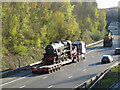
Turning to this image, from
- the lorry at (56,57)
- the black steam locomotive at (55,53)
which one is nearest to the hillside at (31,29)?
the black steam locomotive at (55,53)

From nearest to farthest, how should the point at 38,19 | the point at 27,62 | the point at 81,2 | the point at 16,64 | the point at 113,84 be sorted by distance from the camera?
the point at 113,84 → the point at 16,64 → the point at 27,62 → the point at 38,19 → the point at 81,2

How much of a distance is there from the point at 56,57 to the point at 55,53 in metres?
0.62

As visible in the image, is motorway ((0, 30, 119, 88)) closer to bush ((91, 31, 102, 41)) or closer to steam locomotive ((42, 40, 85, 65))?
steam locomotive ((42, 40, 85, 65))

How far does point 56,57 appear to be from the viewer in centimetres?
3750

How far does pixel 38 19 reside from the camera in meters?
55.9

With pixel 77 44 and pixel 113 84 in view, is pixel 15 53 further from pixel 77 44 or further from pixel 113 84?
pixel 113 84

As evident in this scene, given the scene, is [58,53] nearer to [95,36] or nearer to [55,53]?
[55,53]

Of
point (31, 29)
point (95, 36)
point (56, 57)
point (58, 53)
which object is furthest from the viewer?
point (95, 36)

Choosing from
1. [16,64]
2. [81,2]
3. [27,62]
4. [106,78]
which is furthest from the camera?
[81,2]

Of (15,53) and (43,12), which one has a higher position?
(43,12)

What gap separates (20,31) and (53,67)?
39.0ft

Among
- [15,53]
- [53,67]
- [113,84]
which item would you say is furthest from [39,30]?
[113,84]

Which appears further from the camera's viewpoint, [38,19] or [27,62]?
[38,19]

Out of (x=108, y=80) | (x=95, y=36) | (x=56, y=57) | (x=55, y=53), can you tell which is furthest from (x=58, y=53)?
(x=95, y=36)
